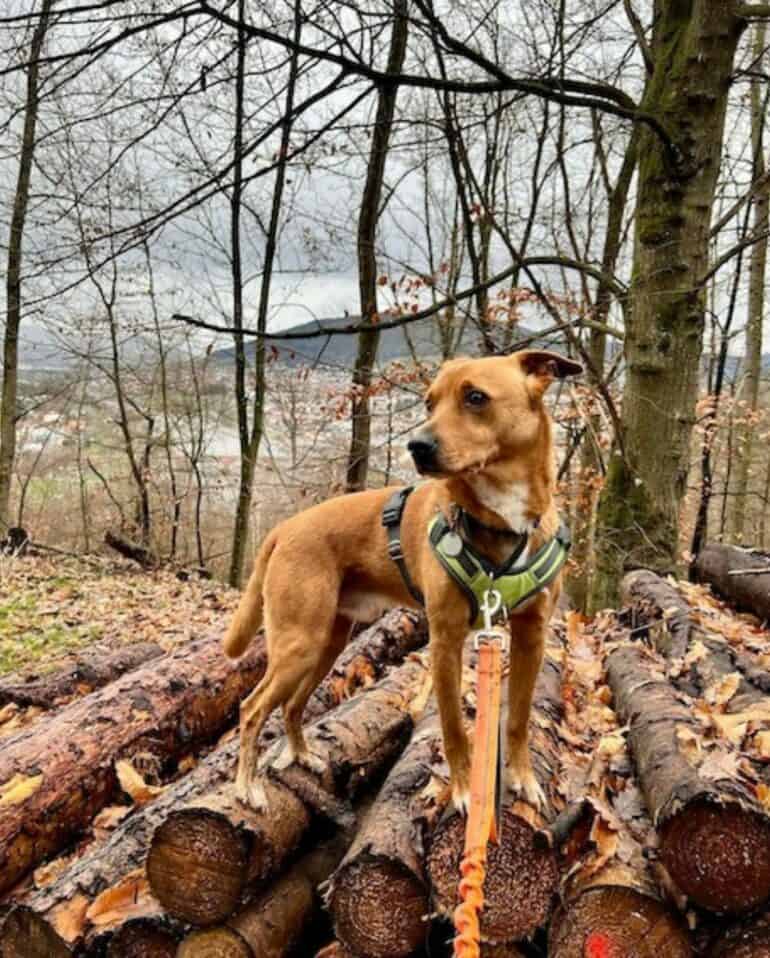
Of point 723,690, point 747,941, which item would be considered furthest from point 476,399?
point 723,690

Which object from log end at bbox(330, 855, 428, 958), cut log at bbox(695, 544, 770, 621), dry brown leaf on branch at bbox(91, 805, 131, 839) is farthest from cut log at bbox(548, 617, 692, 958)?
cut log at bbox(695, 544, 770, 621)

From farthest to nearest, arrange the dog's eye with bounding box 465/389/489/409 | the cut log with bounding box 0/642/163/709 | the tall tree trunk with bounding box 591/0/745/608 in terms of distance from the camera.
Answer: the tall tree trunk with bounding box 591/0/745/608 → the cut log with bounding box 0/642/163/709 → the dog's eye with bounding box 465/389/489/409

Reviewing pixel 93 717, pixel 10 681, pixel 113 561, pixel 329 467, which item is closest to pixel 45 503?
pixel 113 561

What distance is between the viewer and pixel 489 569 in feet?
9.13

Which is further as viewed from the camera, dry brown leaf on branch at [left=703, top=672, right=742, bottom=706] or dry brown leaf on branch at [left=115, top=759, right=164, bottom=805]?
dry brown leaf on branch at [left=115, top=759, right=164, bottom=805]

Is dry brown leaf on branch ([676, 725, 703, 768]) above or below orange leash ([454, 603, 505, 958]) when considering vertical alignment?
below

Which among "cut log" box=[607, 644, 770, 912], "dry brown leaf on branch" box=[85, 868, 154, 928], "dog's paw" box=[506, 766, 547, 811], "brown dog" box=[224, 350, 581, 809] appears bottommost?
"dry brown leaf on branch" box=[85, 868, 154, 928]

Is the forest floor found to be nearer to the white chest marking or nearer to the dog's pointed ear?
the white chest marking

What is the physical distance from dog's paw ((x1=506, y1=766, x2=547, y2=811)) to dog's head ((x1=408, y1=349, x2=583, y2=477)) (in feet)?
3.87

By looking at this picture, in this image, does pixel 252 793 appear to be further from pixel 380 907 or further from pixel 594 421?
pixel 594 421

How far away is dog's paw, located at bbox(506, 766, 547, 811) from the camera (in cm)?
274

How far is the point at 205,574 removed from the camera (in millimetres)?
15820

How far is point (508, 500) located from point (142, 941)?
217cm

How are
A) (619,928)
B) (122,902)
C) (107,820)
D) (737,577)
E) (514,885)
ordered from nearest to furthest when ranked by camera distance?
(619,928)
(514,885)
(122,902)
(107,820)
(737,577)
